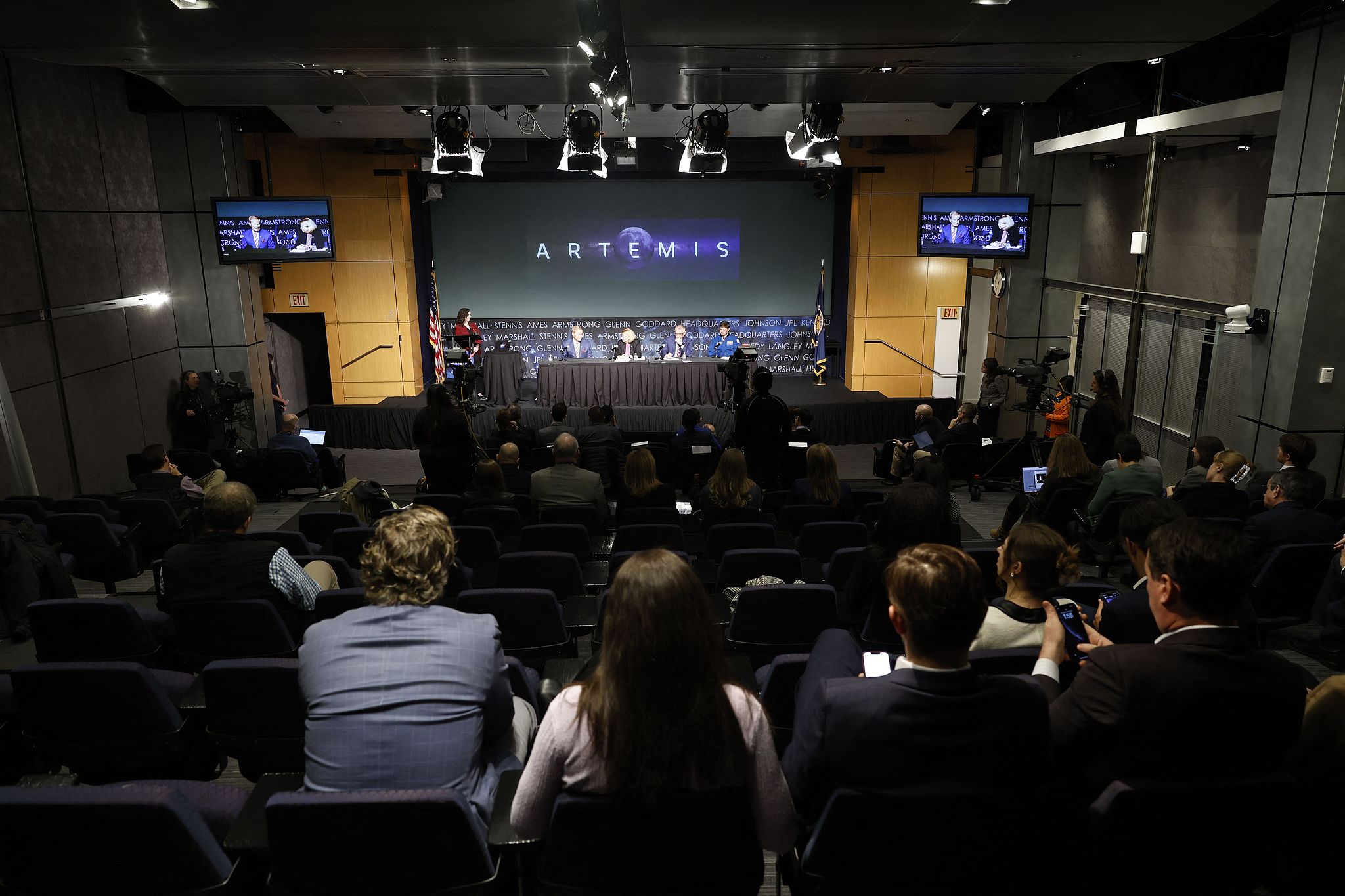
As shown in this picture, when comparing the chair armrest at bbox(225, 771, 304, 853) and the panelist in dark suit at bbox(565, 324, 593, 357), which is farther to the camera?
the panelist in dark suit at bbox(565, 324, 593, 357)

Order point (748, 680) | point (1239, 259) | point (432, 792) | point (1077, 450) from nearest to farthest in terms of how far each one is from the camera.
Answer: point (432, 792), point (748, 680), point (1077, 450), point (1239, 259)

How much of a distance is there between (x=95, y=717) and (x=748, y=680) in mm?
1986

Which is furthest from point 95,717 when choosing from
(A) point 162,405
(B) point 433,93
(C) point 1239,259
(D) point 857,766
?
(C) point 1239,259

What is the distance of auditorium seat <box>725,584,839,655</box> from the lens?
346 cm

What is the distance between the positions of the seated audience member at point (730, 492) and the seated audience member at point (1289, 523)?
9.09 feet

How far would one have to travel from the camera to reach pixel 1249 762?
189cm

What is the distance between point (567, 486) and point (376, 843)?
4289 millimetres

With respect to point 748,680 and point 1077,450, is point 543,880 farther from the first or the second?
point 1077,450

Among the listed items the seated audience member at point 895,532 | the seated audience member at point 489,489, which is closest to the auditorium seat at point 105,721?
the seated audience member at point 895,532

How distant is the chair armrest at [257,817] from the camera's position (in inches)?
72.4

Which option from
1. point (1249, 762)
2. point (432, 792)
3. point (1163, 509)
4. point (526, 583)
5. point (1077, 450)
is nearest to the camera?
point (432, 792)

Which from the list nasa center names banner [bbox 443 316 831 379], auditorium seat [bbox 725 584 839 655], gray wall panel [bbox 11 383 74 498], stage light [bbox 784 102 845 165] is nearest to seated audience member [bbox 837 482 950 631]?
auditorium seat [bbox 725 584 839 655]

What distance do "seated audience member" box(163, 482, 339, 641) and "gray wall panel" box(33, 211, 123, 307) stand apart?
7.00 meters

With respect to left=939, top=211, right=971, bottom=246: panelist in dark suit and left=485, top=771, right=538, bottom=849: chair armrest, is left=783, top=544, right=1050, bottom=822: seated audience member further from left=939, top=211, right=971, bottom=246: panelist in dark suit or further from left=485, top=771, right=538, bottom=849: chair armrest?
left=939, top=211, right=971, bottom=246: panelist in dark suit
